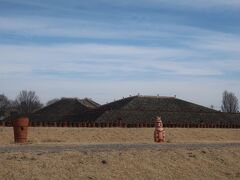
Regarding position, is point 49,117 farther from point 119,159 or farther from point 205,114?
point 119,159

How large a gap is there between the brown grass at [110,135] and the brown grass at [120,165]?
10.4 meters

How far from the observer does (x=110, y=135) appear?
3588cm

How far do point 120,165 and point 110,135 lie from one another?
20.2 m

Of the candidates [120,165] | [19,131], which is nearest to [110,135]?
[19,131]

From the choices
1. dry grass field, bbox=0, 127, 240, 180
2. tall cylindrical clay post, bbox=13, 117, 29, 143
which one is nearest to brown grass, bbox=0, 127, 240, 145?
tall cylindrical clay post, bbox=13, 117, 29, 143

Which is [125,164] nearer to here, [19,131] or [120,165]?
[120,165]

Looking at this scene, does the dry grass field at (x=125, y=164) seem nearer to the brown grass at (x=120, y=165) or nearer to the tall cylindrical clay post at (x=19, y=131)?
the brown grass at (x=120, y=165)

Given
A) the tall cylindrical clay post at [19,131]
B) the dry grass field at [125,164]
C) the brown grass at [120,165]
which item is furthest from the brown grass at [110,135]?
the brown grass at [120,165]

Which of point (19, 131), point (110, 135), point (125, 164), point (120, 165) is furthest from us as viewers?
point (110, 135)

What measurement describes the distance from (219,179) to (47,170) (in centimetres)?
568

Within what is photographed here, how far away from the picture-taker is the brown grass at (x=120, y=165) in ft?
46.3

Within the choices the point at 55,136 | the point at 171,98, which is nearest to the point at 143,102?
the point at 171,98

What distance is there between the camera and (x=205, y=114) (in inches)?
2370

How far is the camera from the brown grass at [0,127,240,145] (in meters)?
31.1
